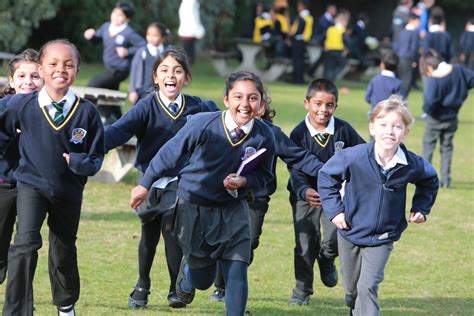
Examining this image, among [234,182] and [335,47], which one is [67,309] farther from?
[335,47]

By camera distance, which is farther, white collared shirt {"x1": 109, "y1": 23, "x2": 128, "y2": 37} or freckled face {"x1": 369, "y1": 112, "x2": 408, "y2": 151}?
white collared shirt {"x1": 109, "y1": 23, "x2": 128, "y2": 37}

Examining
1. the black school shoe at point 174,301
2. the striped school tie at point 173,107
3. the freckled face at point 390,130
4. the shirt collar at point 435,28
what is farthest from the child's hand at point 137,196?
the shirt collar at point 435,28

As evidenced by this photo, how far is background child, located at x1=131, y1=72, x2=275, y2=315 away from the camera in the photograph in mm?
6242

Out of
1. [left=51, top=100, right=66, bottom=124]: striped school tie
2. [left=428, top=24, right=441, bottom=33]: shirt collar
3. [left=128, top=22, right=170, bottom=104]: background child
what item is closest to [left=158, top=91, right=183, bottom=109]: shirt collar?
[left=51, top=100, right=66, bottom=124]: striped school tie

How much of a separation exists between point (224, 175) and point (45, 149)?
3.47ft

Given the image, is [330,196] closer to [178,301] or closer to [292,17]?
[178,301]

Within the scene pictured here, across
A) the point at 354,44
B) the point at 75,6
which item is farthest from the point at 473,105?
the point at 75,6

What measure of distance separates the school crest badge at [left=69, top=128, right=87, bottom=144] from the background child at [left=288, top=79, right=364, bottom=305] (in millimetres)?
1723

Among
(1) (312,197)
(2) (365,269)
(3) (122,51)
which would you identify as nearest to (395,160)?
(2) (365,269)

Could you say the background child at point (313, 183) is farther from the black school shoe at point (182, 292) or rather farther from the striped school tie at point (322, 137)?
the black school shoe at point (182, 292)

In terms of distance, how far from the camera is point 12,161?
668 centimetres

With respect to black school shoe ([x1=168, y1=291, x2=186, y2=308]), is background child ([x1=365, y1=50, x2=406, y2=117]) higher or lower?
higher

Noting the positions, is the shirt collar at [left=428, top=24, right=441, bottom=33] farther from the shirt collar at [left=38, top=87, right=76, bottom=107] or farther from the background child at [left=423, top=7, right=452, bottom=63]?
the shirt collar at [left=38, top=87, right=76, bottom=107]

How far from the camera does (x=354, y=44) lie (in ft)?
105
